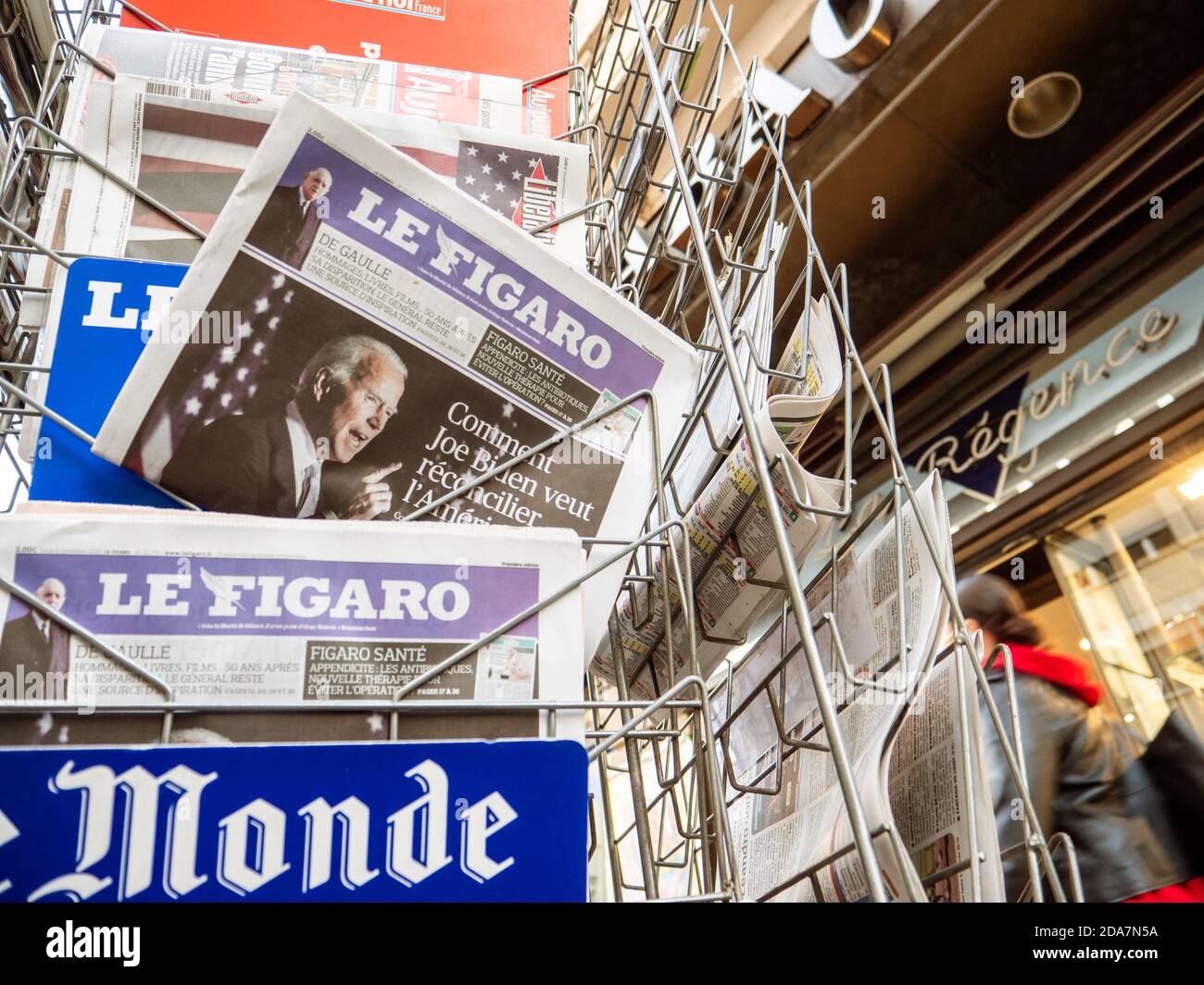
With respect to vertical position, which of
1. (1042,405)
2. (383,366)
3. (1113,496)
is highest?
(1042,405)

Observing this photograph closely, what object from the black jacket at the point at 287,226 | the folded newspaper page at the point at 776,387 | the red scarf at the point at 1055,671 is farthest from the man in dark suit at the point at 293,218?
the red scarf at the point at 1055,671

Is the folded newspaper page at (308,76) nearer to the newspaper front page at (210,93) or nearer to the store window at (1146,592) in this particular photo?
the newspaper front page at (210,93)

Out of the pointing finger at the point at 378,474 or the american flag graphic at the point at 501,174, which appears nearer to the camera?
Answer: the pointing finger at the point at 378,474

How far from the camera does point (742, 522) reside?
1.77 ft

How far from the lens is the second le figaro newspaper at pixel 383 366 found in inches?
17.5

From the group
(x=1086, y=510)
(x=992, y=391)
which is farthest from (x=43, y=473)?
(x=992, y=391)

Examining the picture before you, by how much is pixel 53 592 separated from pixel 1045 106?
1608 mm

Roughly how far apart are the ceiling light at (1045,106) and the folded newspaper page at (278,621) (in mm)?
1442

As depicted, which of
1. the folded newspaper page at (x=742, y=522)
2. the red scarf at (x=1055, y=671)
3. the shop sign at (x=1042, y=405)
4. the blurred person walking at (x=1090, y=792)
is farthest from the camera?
the shop sign at (x=1042, y=405)

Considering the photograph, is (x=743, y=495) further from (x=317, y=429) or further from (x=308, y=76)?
(x=308, y=76)

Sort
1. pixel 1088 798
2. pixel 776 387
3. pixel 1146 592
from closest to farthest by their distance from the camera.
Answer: pixel 776 387, pixel 1088 798, pixel 1146 592

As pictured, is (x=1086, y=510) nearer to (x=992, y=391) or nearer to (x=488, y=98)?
(x=992, y=391)

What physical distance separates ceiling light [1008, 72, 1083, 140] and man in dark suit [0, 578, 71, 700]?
158 centimetres

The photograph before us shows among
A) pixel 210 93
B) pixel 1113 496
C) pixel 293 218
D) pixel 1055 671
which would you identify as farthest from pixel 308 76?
pixel 1113 496
